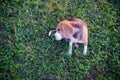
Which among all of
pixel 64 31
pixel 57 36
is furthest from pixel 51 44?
pixel 64 31

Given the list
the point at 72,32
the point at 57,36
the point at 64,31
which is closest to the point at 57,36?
the point at 57,36

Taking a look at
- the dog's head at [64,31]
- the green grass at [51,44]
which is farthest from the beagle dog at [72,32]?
the green grass at [51,44]

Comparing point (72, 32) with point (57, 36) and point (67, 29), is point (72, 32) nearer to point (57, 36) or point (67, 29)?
point (67, 29)

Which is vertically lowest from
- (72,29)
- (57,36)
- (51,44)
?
(51,44)

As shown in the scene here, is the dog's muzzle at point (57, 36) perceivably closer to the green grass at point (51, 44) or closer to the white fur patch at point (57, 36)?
the white fur patch at point (57, 36)

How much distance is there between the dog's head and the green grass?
159mm

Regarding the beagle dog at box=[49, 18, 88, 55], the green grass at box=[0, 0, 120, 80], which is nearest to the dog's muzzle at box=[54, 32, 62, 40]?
the beagle dog at box=[49, 18, 88, 55]

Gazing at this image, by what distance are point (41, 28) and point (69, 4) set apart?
75cm

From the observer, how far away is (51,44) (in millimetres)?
4441

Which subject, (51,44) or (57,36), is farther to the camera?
(51,44)

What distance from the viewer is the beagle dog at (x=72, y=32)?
4.27 m

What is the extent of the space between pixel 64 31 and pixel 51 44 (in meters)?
0.34

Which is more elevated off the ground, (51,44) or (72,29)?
(72,29)

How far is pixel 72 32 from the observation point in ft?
14.0
